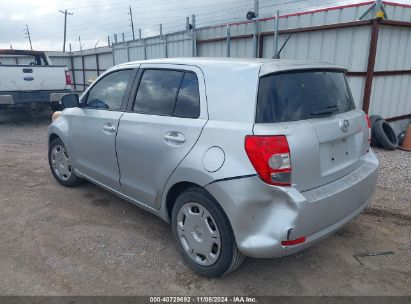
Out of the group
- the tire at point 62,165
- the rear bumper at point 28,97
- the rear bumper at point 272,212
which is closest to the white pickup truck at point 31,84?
the rear bumper at point 28,97

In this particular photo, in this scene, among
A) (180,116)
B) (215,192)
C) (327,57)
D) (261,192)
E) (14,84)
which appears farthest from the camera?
(14,84)

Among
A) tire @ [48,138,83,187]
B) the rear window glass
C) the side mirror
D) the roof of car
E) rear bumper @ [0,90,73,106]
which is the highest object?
the roof of car

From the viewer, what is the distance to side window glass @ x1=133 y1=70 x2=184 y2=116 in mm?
3109


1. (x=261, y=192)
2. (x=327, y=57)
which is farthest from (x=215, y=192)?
(x=327, y=57)

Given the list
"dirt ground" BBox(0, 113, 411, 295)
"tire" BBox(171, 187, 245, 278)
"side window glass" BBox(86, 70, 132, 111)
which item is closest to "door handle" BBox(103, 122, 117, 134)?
"side window glass" BBox(86, 70, 132, 111)

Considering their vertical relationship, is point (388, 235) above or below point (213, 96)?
below

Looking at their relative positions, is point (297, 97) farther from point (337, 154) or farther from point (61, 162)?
point (61, 162)

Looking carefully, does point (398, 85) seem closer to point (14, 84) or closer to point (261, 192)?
point (261, 192)

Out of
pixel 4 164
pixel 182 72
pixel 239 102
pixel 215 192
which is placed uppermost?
pixel 182 72

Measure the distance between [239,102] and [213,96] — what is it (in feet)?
0.88

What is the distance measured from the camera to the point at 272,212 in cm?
239

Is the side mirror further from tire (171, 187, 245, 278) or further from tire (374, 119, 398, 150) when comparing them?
tire (374, 119, 398, 150)

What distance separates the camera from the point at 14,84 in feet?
28.9

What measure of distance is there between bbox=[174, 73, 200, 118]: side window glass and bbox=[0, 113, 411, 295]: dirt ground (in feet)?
4.38
